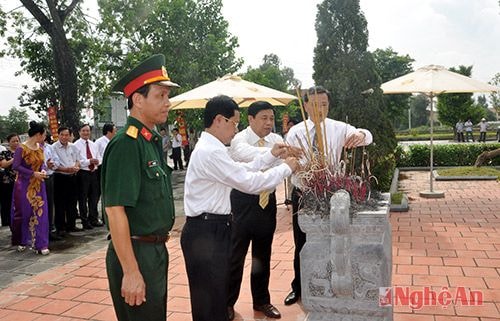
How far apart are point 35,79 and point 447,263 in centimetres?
2271

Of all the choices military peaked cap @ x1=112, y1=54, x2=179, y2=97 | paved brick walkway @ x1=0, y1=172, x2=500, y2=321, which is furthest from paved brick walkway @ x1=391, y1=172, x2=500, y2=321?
military peaked cap @ x1=112, y1=54, x2=179, y2=97

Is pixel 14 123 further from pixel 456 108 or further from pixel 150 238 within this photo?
pixel 150 238

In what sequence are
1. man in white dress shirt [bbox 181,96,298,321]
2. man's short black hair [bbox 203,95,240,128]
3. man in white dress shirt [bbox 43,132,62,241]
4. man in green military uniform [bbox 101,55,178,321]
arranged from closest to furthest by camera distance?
man in green military uniform [bbox 101,55,178,321], man in white dress shirt [bbox 181,96,298,321], man's short black hair [bbox 203,95,240,128], man in white dress shirt [bbox 43,132,62,241]

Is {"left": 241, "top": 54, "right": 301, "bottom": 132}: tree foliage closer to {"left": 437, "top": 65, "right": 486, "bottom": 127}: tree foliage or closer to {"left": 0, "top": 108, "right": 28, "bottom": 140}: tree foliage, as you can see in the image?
{"left": 437, "top": 65, "right": 486, "bottom": 127}: tree foliage

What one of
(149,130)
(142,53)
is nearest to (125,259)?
(149,130)

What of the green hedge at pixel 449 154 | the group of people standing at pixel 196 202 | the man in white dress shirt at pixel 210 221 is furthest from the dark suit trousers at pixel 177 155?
the man in white dress shirt at pixel 210 221

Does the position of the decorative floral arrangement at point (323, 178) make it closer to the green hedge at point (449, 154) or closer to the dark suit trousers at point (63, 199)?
the dark suit trousers at point (63, 199)

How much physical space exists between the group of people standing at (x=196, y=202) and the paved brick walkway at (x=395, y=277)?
816 millimetres

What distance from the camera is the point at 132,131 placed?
1950 millimetres

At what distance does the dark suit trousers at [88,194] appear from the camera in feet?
23.2

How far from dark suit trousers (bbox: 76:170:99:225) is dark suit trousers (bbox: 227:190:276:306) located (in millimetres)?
4407

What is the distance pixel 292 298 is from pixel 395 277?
1.11 m

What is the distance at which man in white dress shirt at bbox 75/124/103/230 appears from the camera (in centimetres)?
703

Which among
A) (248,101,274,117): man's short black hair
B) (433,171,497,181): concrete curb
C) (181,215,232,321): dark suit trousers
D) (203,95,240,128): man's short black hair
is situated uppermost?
→ (248,101,274,117): man's short black hair
